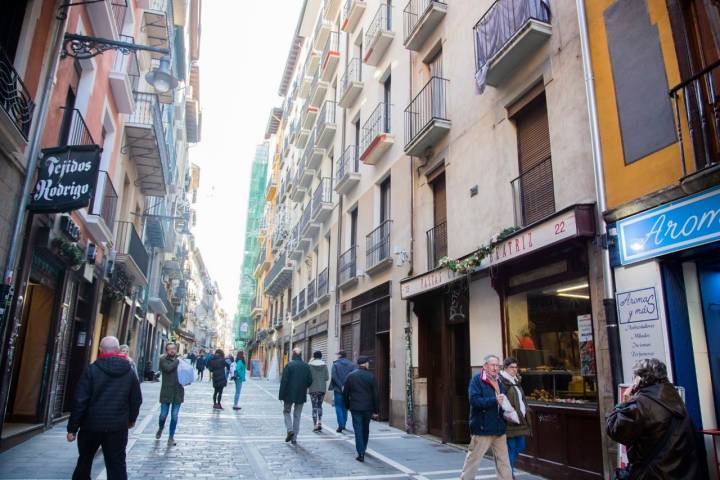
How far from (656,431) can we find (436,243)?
7872mm

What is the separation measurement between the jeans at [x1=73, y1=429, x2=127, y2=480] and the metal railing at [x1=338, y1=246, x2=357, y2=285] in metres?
12.0

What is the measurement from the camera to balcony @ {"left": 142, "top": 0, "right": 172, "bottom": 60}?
49.2 ft

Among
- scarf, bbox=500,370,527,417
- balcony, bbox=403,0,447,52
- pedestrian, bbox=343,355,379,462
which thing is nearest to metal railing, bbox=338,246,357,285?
balcony, bbox=403,0,447,52

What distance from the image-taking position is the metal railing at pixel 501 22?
8.41 meters

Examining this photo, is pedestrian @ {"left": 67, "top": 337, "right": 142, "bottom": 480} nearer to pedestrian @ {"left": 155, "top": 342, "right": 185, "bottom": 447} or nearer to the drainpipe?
pedestrian @ {"left": 155, "top": 342, "right": 185, "bottom": 447}

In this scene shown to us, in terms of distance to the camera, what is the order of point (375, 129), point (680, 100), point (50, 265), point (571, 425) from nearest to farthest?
point (680, 100), point (571, 425), point (50, 265), point (375, 129)

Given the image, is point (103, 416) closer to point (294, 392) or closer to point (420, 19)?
point (294, 392)

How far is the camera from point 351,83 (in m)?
18.8

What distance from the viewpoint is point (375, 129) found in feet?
53.8

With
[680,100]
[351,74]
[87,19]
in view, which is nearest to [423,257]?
[680,100]

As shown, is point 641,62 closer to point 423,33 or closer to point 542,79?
point 542,79

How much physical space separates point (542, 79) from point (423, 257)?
5.12 m

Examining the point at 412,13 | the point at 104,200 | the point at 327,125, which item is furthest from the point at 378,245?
the point at 327,125

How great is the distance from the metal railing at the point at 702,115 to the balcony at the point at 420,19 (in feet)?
25.2
